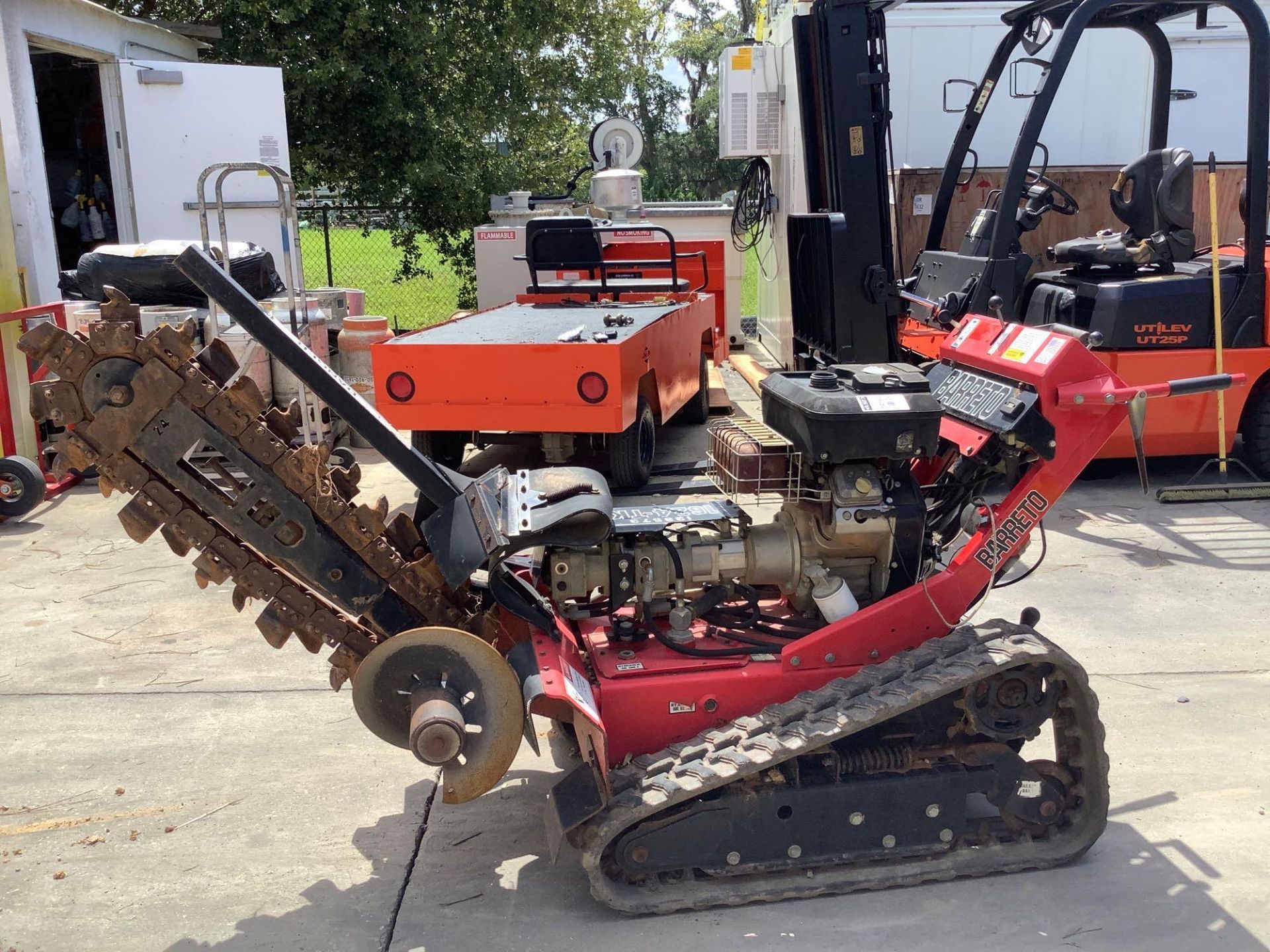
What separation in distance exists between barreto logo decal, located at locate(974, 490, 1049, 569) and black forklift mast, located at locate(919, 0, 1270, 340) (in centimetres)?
413

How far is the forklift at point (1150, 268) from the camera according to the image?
7.18 m

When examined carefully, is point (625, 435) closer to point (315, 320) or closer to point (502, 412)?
point (502, 412)

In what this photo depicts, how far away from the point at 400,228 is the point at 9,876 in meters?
13.6

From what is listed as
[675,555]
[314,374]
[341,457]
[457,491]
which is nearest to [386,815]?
[457,491]

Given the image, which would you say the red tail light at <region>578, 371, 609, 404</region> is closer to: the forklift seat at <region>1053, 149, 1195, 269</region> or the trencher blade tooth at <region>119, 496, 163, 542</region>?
the trencher blade tooth at <region>119, 496, 163, 542</region>

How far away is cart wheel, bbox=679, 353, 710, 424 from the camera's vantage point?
970cm

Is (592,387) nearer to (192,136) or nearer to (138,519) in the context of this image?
(138,519)

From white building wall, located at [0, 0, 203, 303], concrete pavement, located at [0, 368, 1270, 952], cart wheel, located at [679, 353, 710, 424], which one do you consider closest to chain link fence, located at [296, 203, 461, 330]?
white building wall, located at [0, 0, 203, 303]

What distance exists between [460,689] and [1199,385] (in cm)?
229

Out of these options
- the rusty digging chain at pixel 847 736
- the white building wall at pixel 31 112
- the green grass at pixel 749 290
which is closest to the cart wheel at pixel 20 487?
the white building wall at pixel 31 112

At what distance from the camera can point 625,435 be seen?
7035 mm

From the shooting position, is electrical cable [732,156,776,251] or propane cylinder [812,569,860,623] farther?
Result: electrical cable [732,156,776,251]

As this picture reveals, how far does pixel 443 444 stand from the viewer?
7.18 metres

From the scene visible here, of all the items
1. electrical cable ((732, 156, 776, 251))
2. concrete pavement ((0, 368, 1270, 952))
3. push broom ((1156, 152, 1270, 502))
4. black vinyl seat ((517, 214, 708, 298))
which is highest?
electrical cable ((732, 156, 776, 251))
